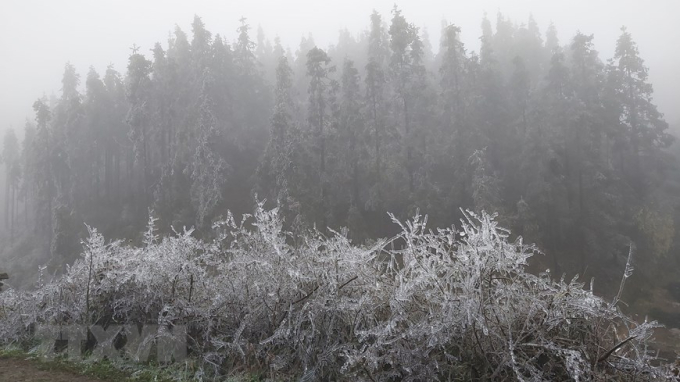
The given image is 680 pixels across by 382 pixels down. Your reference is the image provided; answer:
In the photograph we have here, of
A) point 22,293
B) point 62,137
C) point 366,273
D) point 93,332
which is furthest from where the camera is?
point 62,137

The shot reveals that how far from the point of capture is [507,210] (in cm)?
2705

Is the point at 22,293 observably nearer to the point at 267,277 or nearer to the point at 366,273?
the point at 267,277

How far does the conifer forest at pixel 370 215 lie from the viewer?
18.1 ft

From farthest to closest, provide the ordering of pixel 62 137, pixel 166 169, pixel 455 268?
pixel 62 137 → pixel 166 169 → pixel 455 268

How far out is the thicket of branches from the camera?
27062 millimetres

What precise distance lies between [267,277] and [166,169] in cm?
3144

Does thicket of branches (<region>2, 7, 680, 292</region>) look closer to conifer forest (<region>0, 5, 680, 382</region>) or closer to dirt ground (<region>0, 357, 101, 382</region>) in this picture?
conifer forest (<region>0, 5, 680, 382</region>)

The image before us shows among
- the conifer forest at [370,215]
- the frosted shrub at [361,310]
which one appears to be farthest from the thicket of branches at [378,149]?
the frosted shrub at [361,310]

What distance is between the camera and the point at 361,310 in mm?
6121

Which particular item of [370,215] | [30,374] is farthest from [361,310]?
[370,215]

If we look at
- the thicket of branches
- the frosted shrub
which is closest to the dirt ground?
the frosted shrub

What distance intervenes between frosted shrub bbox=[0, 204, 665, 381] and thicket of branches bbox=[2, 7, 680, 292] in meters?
18.1

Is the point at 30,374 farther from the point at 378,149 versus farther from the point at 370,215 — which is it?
the point at 378,149

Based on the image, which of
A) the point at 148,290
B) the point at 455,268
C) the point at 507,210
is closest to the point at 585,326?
the point at 455,268
